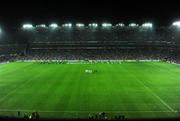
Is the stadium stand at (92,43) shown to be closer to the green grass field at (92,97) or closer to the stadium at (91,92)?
the stadium at (91,92)

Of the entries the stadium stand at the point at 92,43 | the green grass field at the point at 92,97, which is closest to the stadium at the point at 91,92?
the green grass field at the point at 92,97

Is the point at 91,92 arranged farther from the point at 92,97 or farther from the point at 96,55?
the point at 96,55

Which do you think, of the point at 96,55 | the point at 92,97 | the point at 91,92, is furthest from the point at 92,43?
the point at 92,97

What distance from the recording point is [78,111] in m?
27.8

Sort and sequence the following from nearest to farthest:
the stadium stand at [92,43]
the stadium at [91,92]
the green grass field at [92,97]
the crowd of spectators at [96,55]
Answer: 1. the stadium at [91,92]
2. the green grass field at [92,97]
3. the crowd of spectators at [96,55]
4. the stadium stand at [92,43]

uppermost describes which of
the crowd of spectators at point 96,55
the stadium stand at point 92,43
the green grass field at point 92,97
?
the stadium stand at point 92,43

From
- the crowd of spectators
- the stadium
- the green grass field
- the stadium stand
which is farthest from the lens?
the stadium stand

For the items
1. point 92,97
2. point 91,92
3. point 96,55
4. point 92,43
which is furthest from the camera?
point 92,43

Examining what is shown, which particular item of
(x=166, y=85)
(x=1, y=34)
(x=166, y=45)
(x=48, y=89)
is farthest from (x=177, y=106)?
(x=1, y=34)

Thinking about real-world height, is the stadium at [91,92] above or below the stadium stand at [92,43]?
below

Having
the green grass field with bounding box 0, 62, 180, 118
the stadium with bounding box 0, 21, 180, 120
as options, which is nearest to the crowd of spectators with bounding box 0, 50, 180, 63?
the stadium with bounding box 0, 21, 180, 120

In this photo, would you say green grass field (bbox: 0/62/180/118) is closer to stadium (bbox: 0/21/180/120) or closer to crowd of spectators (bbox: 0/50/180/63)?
stadium (bbox: 0/21/180/120)

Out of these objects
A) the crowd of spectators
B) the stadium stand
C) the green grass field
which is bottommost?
the green grass field

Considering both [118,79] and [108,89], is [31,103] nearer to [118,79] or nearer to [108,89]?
[108,89]
